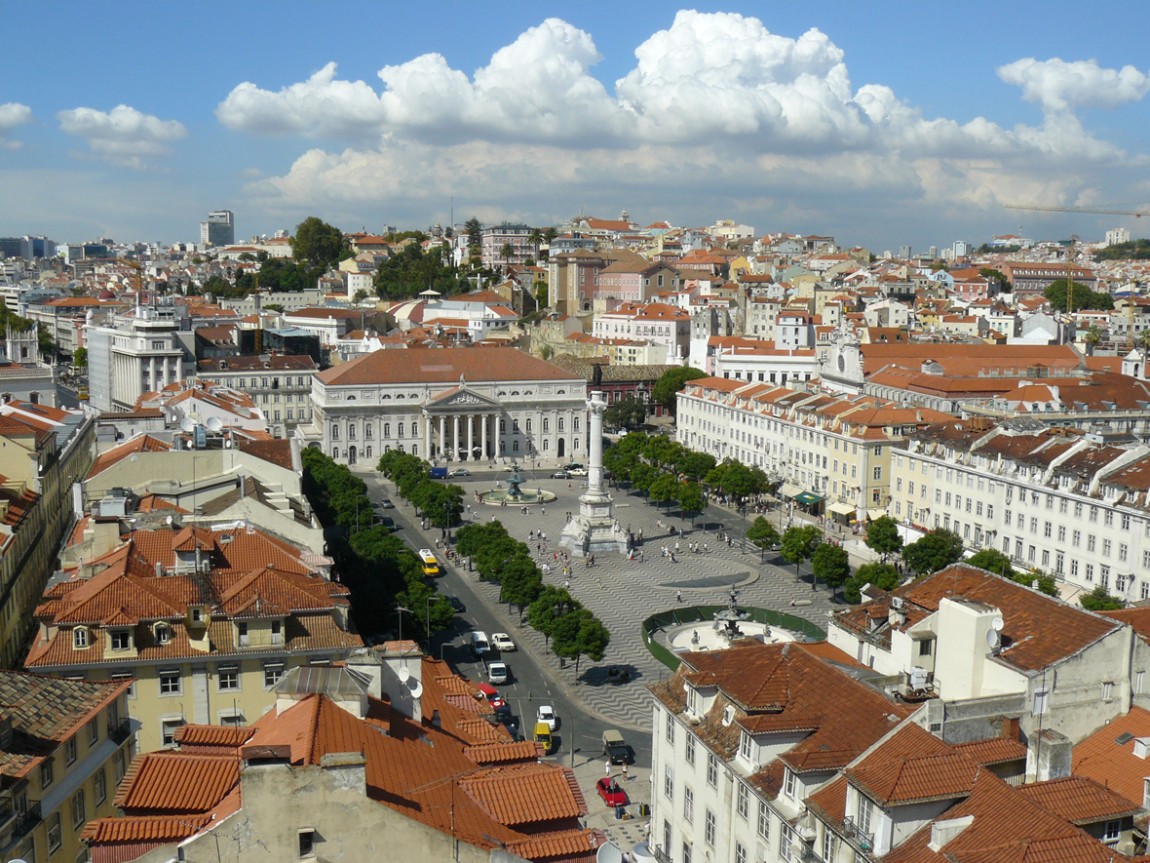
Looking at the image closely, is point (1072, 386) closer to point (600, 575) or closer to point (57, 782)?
point (600, 575)

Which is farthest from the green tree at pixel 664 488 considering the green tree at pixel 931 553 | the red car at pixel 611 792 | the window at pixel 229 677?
the window at pixel 229 677

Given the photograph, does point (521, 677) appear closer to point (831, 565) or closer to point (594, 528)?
point (831, 565)

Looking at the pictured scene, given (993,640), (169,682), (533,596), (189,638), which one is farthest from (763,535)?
(169,682)

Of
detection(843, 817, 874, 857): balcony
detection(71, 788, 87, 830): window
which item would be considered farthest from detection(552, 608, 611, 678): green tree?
detection(71, 788, 87, 830): window

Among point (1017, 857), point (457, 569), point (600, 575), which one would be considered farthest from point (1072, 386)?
point (1017, 857)

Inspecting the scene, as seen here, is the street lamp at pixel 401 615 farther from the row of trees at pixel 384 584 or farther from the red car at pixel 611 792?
the red car at pixel 611 792

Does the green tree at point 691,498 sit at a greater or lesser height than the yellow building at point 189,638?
lesser

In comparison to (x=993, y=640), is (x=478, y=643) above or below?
below

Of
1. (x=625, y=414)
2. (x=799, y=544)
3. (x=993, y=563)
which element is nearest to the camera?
(x=993, y=563)

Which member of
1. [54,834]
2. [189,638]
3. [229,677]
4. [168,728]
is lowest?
[168,728]
